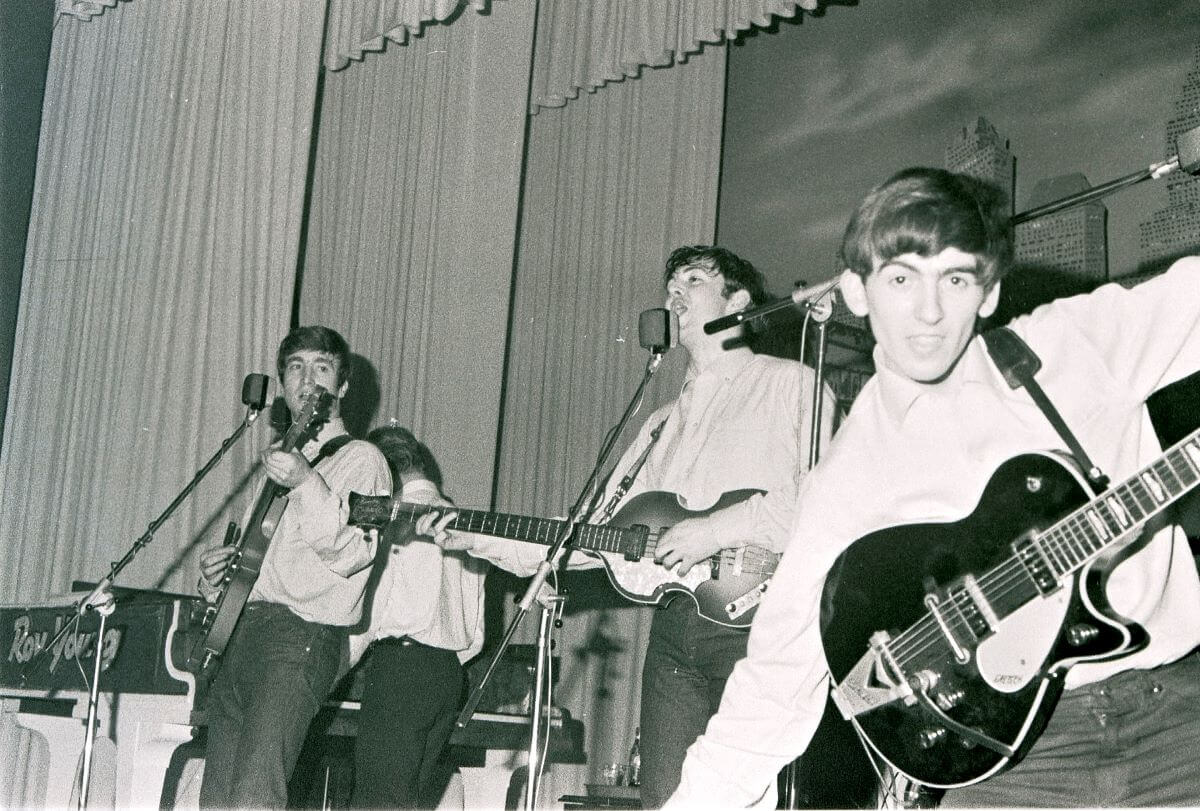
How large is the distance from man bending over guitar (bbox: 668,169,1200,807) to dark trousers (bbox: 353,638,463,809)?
7.24 feet

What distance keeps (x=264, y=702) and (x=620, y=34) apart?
162 inches

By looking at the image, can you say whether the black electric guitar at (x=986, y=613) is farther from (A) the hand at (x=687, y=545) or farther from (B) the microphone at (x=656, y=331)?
(B) the microphone at (x=656, y=331)

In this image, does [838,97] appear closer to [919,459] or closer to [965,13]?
[965,13]

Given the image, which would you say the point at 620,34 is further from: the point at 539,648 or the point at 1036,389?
the point at 1036,389

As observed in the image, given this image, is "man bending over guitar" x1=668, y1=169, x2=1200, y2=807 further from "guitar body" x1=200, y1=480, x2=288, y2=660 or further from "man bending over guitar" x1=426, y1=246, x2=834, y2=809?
"guitar body" x1=200, y1=480, x2=288, y2=660

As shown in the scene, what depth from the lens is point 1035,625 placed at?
1.94m

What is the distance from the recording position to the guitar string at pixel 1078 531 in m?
1.84

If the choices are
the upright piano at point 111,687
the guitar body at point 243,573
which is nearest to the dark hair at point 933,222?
the guitar body at point 243,573

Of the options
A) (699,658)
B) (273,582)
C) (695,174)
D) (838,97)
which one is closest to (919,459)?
(699,658)

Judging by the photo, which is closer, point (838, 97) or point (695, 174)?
point (838, 97)

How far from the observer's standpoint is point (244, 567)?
3.79 metres

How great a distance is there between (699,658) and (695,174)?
3947 millimetres

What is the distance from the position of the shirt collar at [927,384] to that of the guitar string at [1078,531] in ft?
0.93

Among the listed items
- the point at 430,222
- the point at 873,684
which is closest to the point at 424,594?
the point at 873,684
